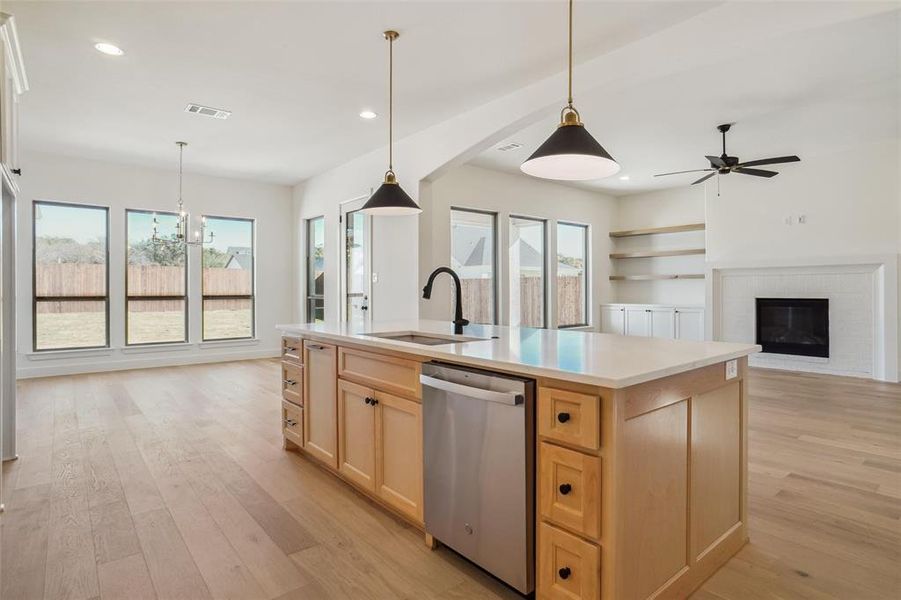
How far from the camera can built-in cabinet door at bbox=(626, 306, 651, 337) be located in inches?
322

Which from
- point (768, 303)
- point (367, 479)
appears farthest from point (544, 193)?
point (367, 479)

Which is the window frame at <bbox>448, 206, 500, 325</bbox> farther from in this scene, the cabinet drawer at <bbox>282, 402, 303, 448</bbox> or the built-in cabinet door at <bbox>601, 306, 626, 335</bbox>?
the cabinet drawer at <bbox>282, 402, 303, 448</bbox>

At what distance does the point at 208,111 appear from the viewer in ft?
15.3

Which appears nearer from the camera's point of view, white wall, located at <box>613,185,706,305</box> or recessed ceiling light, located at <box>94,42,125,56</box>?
recessed ceiling light, located at <box>94,42,125,56</box>

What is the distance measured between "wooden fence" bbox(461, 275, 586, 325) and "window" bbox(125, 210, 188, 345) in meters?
4.19

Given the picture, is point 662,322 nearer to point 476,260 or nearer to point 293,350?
point 476,260

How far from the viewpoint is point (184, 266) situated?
7191 millimetres

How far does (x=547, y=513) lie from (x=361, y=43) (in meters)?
3.21

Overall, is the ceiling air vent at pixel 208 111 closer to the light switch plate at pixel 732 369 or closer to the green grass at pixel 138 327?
the green grass at pixel 138 327

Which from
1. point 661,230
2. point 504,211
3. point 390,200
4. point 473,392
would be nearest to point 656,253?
point 661,230

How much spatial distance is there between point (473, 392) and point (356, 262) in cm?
497

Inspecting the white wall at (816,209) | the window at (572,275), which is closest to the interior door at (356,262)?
the window at (572,275)

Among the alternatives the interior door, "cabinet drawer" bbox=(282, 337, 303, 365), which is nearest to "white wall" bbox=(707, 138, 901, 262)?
the interior door

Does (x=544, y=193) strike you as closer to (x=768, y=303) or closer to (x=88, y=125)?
(x=768, y=303)
